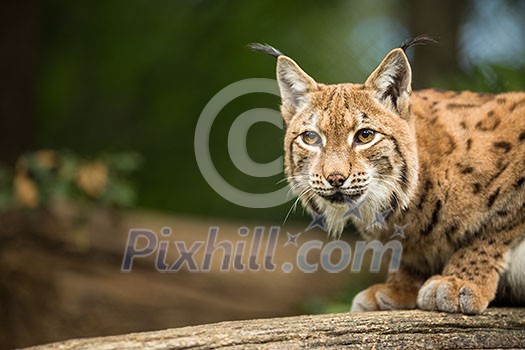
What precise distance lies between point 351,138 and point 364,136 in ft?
0.22

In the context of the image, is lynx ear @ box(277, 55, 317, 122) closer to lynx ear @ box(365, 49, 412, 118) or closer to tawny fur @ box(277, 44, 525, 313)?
tawny fur @ box(277, 44, 525, 313)

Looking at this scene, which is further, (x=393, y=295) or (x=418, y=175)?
(x=393, y=295)

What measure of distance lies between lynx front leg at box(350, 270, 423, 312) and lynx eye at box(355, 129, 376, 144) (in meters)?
0.95

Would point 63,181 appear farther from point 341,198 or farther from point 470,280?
point 470,280

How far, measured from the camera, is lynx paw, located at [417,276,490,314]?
339 centimetres

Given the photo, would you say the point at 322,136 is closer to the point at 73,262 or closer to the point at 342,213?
the point at 342,213

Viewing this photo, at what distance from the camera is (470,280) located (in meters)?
3.48

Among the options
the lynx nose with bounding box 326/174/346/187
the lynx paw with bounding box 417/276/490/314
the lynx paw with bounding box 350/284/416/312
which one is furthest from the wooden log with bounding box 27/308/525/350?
the lynx nose with bounding box 326/174/346/187
